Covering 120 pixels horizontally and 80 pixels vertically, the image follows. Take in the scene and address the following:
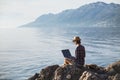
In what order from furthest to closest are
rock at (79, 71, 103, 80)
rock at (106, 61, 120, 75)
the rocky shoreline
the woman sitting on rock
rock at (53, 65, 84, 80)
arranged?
the woman sitting on rock
rock at (106, 61, 120, 75)
rock at (53, 65, 84, 80)
the rocky shoreline
rock at (79, 71, 103, 80)

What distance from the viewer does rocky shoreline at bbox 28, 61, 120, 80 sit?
14.5 m

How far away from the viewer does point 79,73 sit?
50.7ft

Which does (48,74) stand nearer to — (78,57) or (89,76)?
(78,57)

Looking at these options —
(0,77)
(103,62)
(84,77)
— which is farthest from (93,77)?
(103,62)

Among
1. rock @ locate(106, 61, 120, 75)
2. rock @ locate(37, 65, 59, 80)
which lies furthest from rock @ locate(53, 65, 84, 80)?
rock @ locate(106, 61, 120, 75)

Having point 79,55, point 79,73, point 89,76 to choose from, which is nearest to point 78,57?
point 79,55

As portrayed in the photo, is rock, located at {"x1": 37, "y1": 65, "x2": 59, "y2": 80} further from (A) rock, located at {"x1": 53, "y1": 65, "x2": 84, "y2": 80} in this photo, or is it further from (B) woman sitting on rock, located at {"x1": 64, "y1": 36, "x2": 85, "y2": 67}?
(B) woman sitting on rock, located at {"x1": 64, "y1": 36, "x2": 85, "y2": 67}

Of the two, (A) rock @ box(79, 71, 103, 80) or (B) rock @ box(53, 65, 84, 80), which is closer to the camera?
(A) rock @ box(79, 71, 103, 80)

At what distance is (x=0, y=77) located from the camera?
34938 mm

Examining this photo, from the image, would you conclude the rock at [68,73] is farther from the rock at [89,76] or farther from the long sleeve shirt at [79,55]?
the long sleeve shirt at [79,55]

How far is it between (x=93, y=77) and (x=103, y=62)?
116 feet

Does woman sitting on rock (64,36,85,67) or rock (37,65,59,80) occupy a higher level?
woman sitting on rock (64,36,85,67)

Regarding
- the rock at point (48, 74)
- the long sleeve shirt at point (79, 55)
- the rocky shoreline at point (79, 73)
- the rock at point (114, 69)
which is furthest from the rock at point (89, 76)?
the rock at point (48, 74)

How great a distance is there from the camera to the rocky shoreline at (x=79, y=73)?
14459 mm
